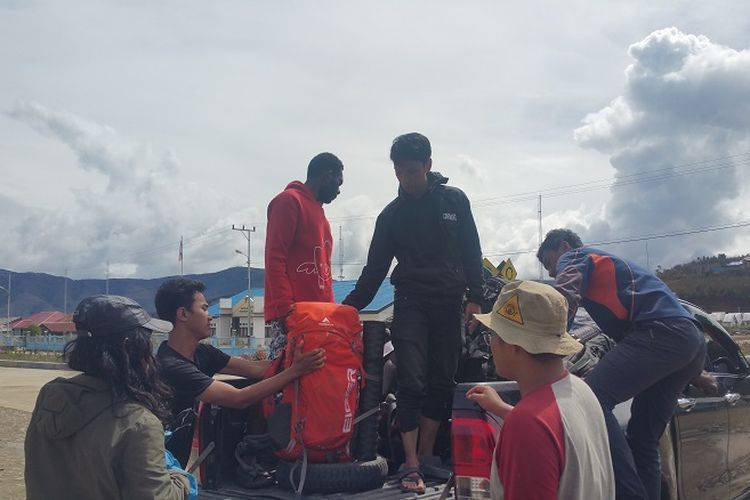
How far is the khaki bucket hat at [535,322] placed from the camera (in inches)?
87.1

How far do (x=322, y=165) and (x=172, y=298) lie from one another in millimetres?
1270

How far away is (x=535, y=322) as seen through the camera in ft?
7.27

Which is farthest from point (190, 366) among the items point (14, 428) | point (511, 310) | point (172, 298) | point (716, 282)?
point (716, 282)

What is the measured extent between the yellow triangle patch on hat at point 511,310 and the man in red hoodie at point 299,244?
203cm

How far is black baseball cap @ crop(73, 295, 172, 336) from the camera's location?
262cm

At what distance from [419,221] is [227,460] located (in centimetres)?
167

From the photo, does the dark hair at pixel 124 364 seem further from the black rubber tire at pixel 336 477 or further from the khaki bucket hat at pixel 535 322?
the khaki bucket hat at pixel 535 322

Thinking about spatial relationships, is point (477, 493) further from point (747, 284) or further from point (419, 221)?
point (747, 284)

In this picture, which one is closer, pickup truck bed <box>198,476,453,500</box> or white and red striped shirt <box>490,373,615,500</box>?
white and red striped shirt <box>490,373,615,500</box>

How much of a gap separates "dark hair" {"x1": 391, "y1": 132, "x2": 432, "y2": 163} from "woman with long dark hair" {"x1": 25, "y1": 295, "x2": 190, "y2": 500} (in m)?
2.14

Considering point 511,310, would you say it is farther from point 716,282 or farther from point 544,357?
point 716,282

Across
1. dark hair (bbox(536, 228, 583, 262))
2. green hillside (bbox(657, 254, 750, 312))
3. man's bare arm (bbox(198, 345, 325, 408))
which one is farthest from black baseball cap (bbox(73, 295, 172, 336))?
green hillside (bbox(657, 254, 750, 312))

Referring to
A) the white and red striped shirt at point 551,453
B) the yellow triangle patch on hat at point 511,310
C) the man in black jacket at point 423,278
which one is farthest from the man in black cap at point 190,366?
the white and red striped shirt at point 551,453

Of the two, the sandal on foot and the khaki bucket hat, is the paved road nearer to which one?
the sandal on foot
